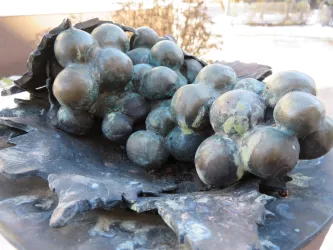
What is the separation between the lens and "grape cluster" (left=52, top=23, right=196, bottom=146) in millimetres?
549

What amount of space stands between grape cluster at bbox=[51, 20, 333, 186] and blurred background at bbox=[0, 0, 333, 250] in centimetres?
88

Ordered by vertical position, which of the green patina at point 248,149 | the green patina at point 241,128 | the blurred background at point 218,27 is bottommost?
the blurred background at point 218,27

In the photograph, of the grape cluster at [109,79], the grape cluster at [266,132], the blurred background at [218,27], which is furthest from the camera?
the blurred background at [218,27]

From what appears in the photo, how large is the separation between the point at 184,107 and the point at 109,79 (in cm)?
14

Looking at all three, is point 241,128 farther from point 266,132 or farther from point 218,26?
point 218,26

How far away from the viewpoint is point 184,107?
1.69 ft

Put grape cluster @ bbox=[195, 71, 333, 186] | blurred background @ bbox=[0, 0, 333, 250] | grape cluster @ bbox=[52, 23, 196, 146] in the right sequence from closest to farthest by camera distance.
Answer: grape cluster @ bbox=[195, 71, 333, 186] → grape cluster @ bbox=[52, 23, 196, 146] → blurred background @ bbox=[0, 0, 333, 250]

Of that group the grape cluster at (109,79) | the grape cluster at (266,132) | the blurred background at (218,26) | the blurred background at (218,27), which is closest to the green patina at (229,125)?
the grape cluster at (266,132)

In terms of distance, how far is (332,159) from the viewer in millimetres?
648

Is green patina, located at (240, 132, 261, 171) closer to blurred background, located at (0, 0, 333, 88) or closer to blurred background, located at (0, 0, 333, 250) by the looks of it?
blurred background, located at (0, 0, 333, 250)

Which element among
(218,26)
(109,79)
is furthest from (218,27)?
(109,79)

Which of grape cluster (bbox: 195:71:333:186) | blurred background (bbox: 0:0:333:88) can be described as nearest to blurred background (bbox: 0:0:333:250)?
blurred background (bbox: 0:0:333:88)

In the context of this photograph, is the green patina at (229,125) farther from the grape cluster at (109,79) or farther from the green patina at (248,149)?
the grape cluster at (109,79)

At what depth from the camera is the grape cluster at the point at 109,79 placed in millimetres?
549
